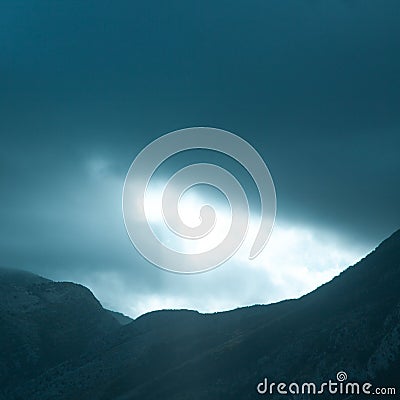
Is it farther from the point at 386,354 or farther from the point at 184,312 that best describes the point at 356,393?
the point at 184,312

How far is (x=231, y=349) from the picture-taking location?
118125 mm

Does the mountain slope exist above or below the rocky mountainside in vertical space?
above

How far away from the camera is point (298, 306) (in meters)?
129

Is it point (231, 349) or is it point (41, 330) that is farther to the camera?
point (41, 330)

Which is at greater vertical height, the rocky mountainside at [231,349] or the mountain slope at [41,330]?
the mountain slope at [41,330]

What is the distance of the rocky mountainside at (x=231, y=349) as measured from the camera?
316 ft

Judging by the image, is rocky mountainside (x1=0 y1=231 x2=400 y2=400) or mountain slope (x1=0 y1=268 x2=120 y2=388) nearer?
rocky mountainside (x1=0 y1=231 x2=400 y2=400)

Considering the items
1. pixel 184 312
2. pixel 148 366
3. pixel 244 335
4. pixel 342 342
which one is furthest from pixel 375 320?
pixel 184 312

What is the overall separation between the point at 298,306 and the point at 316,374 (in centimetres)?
3635

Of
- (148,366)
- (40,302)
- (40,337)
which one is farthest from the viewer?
(40,302)

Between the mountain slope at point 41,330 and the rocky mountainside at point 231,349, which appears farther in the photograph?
the mountain slope at point 41,330

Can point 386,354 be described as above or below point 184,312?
below

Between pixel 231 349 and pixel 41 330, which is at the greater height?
pixel 41 330

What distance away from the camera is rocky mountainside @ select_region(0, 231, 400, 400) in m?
96.4
